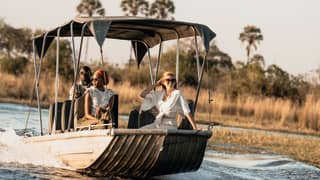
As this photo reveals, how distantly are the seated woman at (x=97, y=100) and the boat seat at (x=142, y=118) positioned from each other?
59 cm

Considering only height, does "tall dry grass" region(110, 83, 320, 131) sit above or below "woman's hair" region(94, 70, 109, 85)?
below

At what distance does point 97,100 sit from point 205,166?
3761 mm

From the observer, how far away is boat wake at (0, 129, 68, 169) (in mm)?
14055

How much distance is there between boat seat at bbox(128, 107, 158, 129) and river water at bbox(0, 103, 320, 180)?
0.97 m

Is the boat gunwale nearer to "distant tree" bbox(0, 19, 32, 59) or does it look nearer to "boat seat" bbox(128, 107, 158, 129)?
"boat seat" bbox(128, 107, 158, 129)

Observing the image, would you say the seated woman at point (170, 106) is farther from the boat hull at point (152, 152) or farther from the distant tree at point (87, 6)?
the distant tree at point (87, 6)

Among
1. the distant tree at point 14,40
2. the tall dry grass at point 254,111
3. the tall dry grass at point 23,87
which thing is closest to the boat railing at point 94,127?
the tall dry grass at point 254,111

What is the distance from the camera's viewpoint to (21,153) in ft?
49.5

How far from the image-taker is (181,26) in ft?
45.7

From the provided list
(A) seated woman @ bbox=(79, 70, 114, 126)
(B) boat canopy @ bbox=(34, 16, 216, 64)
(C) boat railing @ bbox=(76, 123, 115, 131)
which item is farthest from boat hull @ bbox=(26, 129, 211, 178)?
(B) boat canopy @ bbox=(34, 16, 216, 64)

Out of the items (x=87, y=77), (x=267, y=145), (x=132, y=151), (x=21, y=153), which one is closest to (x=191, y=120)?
(x=132, y=151)

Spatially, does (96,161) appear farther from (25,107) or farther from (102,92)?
(25,107)

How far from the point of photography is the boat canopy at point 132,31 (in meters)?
12.4

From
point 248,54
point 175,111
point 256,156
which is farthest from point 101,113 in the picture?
point 248,54
